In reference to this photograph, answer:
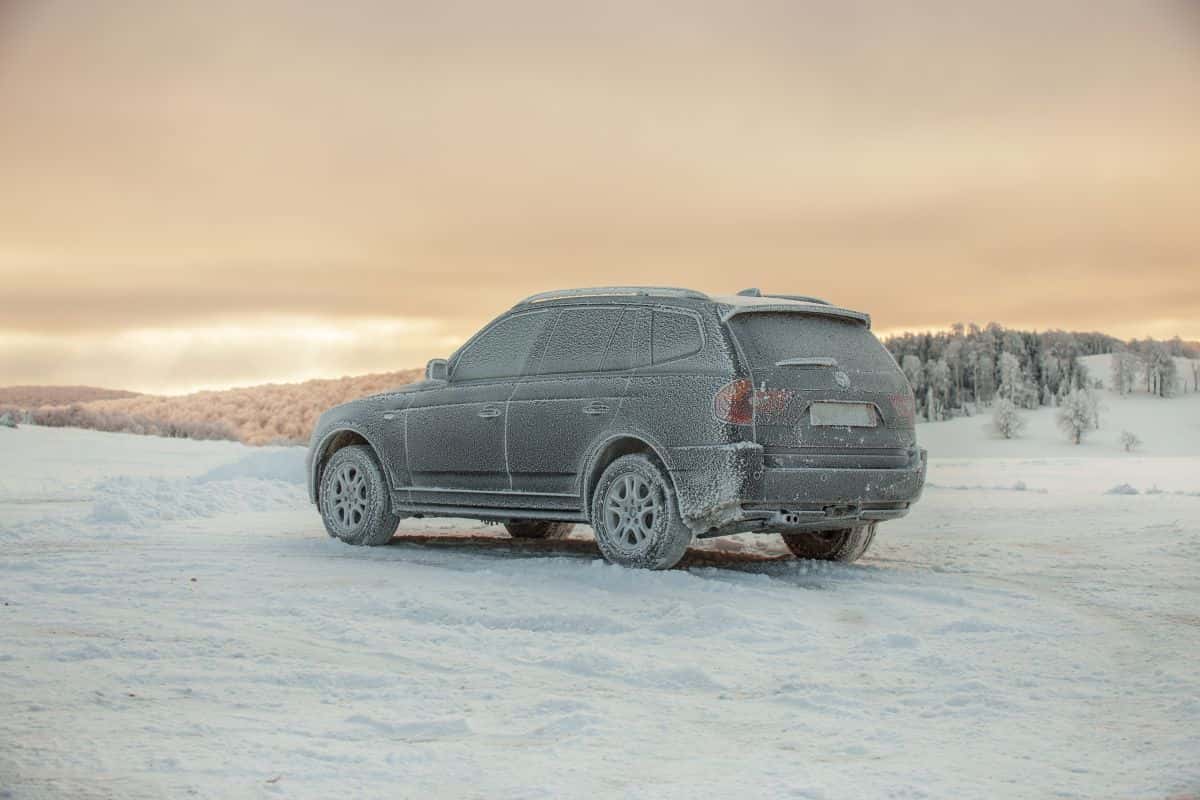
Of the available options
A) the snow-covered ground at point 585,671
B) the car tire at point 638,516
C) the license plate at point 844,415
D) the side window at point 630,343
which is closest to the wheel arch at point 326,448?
the snow-covered ground at point 585,671

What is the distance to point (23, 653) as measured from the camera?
534cm

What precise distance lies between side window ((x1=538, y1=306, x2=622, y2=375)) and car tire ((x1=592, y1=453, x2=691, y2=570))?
35.5 inches

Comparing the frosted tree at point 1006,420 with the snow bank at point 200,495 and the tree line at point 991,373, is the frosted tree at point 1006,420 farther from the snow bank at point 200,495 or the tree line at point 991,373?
the snow bank at point 200,495

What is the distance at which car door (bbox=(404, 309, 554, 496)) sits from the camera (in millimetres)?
8945

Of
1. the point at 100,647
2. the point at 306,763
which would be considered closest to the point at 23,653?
the point at 100,647

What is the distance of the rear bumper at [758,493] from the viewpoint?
7406 millimetres

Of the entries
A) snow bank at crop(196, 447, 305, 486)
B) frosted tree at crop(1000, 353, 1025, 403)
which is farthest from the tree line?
snow bank at crop(196, 447, 305, 486)

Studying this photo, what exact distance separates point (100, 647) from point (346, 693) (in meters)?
1.43

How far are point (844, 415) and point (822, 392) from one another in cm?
25

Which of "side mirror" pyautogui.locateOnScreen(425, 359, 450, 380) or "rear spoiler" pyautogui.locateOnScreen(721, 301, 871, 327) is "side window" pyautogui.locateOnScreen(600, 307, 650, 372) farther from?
"side mirror" pyautogui.locateOnScreen(425, 359, 450, 380)

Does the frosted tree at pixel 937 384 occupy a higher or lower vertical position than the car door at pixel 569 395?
higher

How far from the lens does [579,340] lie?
8.66 m

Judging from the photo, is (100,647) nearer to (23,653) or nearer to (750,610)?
(23,653)

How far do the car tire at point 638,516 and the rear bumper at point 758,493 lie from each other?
14 cm
